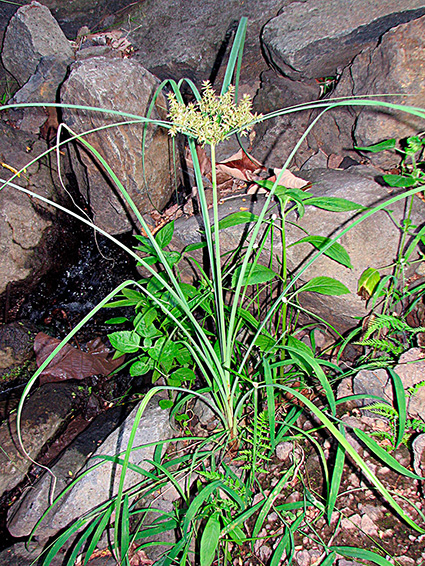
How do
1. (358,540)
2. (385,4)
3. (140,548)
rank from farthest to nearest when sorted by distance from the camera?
1. (385,4)
2. (140,548)
3. (358,540)

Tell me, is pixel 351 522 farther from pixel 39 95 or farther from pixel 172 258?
pixel 39 95

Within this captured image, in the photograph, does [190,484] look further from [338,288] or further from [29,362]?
[29,362]

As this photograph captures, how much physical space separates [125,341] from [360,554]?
106cm

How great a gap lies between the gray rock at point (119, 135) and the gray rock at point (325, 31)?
0.90 meters

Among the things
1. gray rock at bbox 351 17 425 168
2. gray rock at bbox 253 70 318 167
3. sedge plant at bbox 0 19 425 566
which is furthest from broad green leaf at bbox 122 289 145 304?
gray rock at bbox 351 17 425 168

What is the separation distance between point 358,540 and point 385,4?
255cm

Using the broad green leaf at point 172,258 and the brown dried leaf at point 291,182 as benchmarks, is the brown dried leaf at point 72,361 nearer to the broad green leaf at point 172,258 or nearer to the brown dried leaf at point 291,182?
the broad green leaf at point 172,258

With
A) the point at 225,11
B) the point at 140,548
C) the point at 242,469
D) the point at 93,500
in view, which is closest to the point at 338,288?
the point at 242,469

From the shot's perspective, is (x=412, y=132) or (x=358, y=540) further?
(x=412, y=132)

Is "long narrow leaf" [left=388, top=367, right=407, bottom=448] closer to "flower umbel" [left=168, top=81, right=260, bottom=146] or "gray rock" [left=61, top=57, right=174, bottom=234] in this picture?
"flower umbel" [left=168, top=81, right=260, bottom=146]

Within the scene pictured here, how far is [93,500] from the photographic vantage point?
1.43 m

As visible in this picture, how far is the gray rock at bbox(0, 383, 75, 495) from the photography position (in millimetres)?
1757

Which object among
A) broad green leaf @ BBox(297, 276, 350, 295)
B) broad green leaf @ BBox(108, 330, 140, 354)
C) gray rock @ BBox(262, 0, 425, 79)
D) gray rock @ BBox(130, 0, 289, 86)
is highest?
gray rock @ BBox(130, 0, 289, 86)

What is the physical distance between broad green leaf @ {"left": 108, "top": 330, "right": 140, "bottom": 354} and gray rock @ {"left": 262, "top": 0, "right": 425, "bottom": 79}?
200cm
